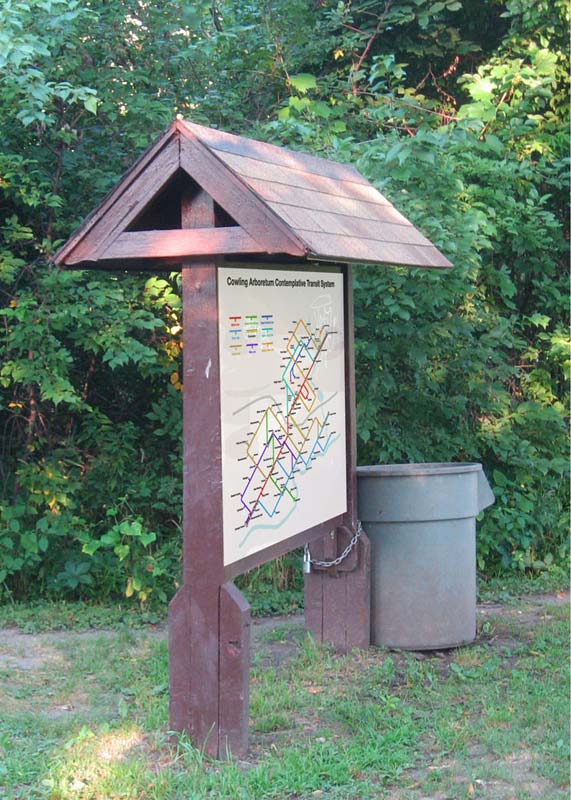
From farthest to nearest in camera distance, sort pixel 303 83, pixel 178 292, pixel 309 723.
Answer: pixel 303 83, pixel 178 292, pixel 309 723

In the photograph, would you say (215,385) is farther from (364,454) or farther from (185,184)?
(364,454)

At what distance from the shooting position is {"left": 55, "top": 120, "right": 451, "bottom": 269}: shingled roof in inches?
163

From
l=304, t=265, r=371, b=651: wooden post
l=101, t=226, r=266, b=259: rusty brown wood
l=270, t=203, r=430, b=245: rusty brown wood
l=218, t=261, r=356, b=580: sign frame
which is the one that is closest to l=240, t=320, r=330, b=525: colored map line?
l=218, t=261, r=356, b=580: sign frame


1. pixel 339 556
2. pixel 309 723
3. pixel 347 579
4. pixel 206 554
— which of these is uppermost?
pixel 206 554

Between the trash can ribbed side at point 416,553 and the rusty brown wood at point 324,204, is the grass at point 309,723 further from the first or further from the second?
the rusty brown wood at point 324,204

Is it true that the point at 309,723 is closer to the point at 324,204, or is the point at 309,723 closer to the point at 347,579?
the point at 347,579

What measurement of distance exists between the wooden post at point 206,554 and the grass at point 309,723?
19 centimetres

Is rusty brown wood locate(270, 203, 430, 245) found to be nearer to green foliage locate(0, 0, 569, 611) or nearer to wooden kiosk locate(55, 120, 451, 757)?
wooden kiosk locate(55, 120, 451, 757)

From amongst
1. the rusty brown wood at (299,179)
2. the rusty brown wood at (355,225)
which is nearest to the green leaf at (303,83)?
the rusty brown wood at (299,179)

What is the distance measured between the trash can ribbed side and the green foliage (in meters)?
1.34

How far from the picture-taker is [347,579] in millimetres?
5938

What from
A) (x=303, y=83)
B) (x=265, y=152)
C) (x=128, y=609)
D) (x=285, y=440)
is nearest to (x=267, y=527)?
(x=285, y=440)

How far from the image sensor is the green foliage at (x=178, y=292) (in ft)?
22.0

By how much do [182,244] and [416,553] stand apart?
8.23 ft
